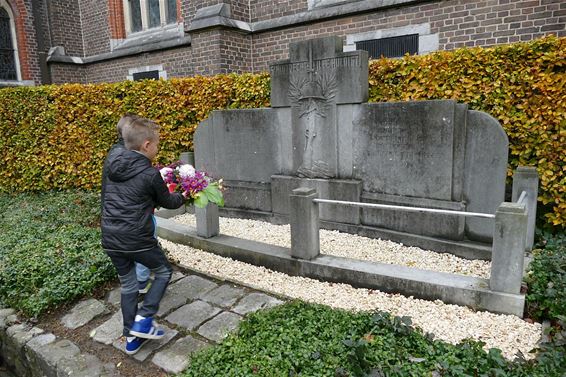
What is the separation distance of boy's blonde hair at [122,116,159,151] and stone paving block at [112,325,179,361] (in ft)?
5.24

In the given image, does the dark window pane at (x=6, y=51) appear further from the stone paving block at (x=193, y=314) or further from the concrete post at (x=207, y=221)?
the stone paving block at (x=193, y=314)

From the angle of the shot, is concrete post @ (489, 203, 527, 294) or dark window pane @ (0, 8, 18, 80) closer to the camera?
concrete post @ (489, 203, 527, 294)

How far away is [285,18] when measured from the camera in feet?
32.9

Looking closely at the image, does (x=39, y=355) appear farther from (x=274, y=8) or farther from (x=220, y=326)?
(x=274, y=8)

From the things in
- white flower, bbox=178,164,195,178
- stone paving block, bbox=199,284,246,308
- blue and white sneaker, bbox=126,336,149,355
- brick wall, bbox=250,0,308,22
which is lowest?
blue and white sneaker, bbox=126,336,149,355

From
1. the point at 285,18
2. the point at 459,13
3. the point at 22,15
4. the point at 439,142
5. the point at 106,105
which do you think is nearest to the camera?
the point at 439,142

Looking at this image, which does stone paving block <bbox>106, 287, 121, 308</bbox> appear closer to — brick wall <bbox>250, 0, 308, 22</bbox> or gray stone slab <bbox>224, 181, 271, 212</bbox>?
gray stone slab <bbox>224, 181, 271, 212</bbox>

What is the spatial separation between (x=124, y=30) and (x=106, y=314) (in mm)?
13214

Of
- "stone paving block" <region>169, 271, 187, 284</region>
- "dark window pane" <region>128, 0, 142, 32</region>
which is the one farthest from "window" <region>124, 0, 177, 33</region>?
"stone paving block" <region>169, 271, 187, 284</region>

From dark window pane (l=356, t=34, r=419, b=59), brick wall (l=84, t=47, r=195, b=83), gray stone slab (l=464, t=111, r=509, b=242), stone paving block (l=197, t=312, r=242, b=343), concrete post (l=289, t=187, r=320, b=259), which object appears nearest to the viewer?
stone paving block (l=197, t=312, r=242, b=343)

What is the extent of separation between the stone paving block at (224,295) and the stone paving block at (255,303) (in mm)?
102

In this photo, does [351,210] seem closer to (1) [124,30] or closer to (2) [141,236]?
(2) [141,236]

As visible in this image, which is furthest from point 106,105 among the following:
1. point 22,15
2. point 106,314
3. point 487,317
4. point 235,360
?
point 22,15

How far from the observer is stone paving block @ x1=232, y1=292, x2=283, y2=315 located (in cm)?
363
